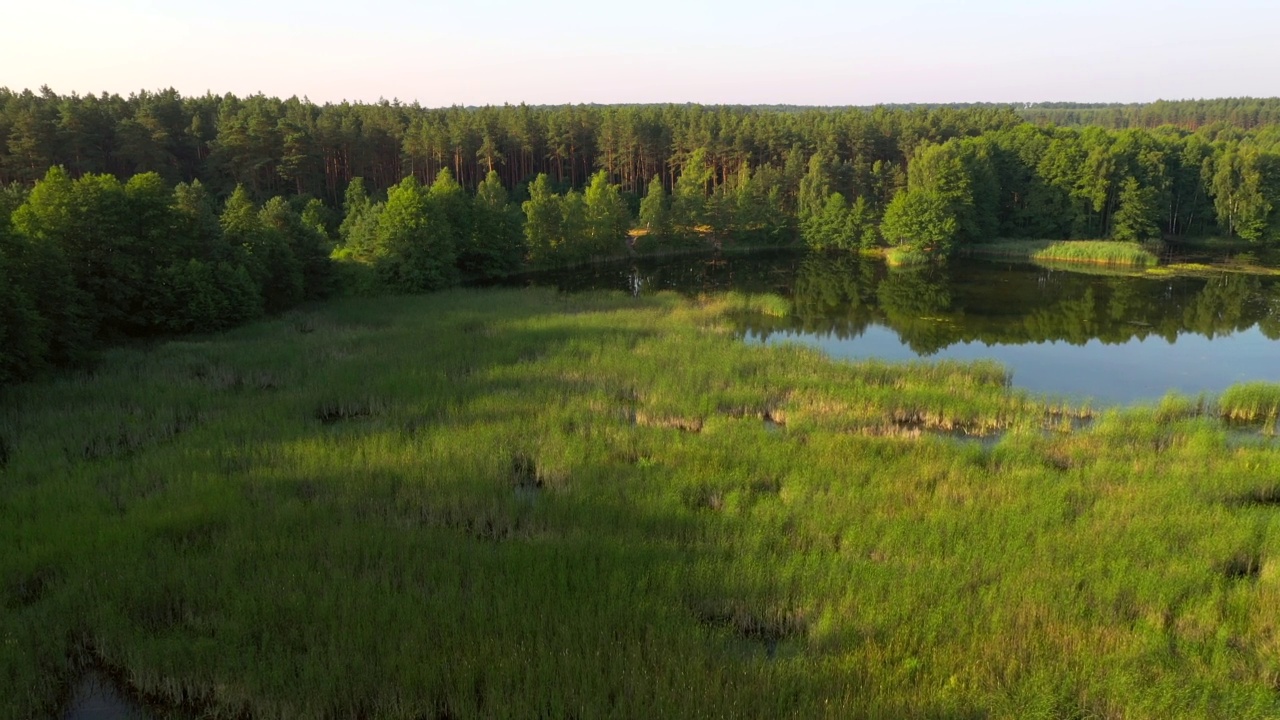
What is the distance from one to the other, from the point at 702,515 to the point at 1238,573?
333 inches

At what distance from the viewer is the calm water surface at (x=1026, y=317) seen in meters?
27.6

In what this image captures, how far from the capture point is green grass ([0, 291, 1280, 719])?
28.8 ft

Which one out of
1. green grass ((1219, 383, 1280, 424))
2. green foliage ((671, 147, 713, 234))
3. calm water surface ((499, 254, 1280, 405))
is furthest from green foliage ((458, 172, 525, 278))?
green grass ((1219, 383, 1280, 424))

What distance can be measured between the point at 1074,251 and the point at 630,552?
59.9m

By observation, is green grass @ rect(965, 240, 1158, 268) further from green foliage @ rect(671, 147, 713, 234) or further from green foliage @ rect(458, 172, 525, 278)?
green foliage @ rect(458, 172, 525, 278)

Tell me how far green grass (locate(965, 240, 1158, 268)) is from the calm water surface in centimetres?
424

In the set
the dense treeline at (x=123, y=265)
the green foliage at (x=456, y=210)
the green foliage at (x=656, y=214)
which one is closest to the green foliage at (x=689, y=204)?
the green foliage at (x=656, y=214)

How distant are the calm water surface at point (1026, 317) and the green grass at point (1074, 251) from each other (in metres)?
4.24

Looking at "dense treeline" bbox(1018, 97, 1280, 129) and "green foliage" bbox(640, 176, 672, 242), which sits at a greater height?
"dense treeline" bbox(1018, 97, 1280, 129)

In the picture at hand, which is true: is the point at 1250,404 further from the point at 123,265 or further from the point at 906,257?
the point at 906,257

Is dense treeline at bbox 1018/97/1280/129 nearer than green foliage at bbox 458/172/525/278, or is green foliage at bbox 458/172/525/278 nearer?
green foliage at bbox 458/172/525/278

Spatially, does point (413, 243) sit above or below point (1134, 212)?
below

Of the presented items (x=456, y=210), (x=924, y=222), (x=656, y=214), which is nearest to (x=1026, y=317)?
(x=924, y=222)

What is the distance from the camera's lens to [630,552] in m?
11.8
